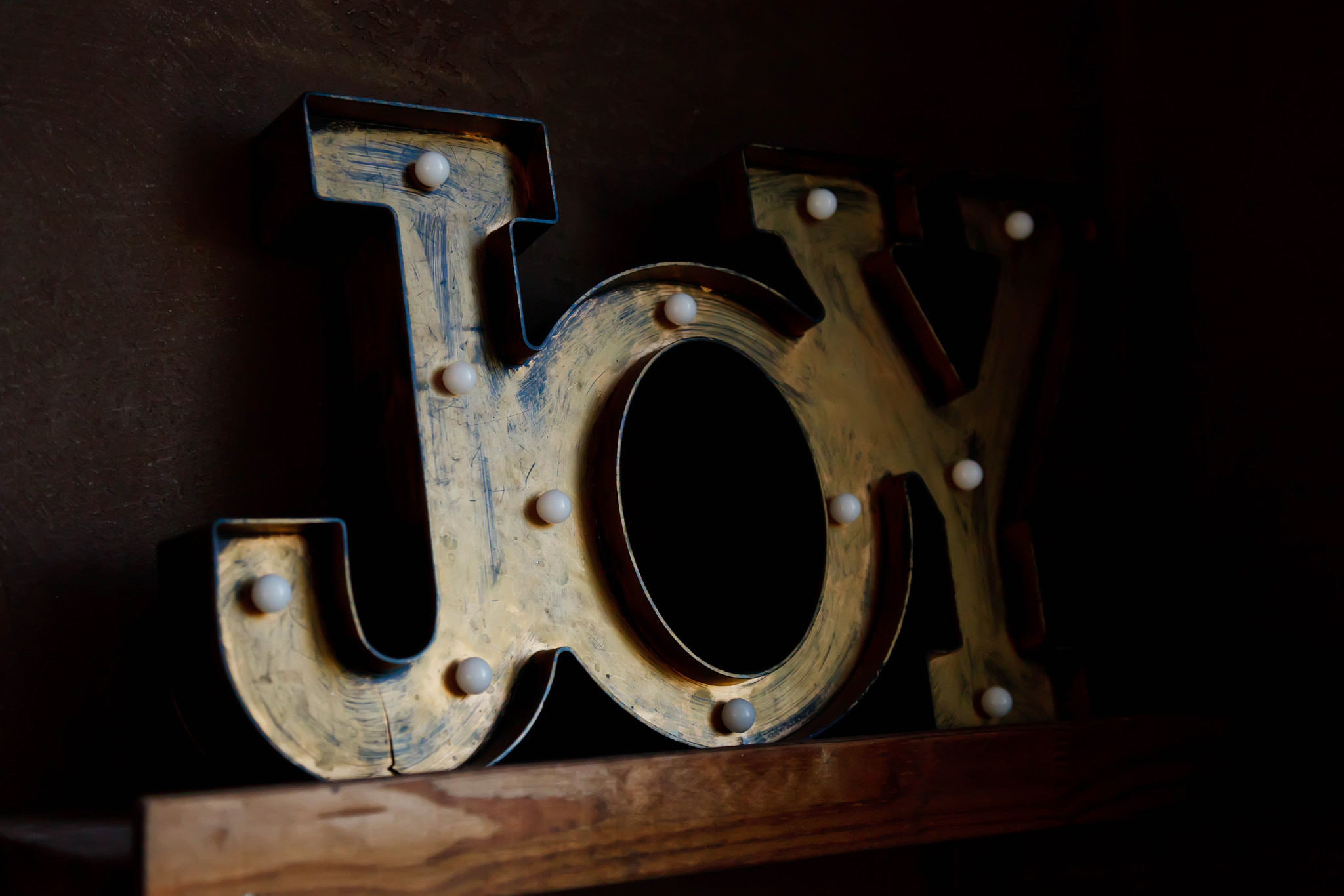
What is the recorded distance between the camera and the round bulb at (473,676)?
0.80 m

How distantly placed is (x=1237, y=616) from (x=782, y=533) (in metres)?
0.46

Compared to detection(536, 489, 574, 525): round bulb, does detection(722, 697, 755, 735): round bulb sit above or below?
below

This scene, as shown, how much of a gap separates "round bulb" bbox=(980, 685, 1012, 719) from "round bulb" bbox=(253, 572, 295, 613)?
60cm

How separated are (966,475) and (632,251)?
36 centimetres

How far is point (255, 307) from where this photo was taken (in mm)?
919

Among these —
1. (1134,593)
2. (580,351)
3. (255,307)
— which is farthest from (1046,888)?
(255,307)

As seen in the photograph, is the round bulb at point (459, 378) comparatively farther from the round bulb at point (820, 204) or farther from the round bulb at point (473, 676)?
the round bulb at point (820, 204)

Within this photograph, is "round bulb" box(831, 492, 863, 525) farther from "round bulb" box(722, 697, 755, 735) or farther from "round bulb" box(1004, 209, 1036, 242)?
"round bulb" box(1004, 209, 1036, 242)

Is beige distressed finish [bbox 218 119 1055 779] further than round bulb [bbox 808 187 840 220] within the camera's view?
No

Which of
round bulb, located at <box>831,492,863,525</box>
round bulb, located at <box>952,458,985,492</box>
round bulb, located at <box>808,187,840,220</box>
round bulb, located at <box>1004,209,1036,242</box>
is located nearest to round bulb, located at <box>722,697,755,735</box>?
round bulb, located at <box>831,492,863,525</box>

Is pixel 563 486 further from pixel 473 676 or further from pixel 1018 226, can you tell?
pixel 1018 226

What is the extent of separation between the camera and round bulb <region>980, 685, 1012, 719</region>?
3.31 ft

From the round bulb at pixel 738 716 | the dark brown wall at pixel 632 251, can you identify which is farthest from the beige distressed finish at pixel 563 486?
the dark brown wall at pixel 632 251

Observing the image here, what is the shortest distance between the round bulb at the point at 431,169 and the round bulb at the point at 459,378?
0.14 metres
